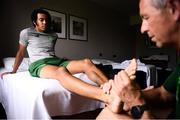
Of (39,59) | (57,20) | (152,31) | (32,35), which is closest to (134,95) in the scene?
(152,31)

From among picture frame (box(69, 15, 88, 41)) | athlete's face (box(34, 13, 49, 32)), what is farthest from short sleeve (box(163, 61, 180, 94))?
picture frame (box(69, 15, 88, 41))

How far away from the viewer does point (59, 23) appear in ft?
11.9

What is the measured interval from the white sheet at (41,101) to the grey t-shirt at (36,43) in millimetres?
439

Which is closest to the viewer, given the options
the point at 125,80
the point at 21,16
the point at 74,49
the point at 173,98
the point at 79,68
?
the point at 125,80

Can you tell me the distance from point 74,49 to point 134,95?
10.9ft

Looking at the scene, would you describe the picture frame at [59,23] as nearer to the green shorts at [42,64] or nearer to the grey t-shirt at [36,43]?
the grey t-shirt at [36,43]

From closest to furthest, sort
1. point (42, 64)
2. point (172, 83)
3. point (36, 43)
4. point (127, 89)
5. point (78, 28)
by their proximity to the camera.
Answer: point (127, 89) → point (172, 83) → point (42, 64) → point (36, 43) → point (78, 28)

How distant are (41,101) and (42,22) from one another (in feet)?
3.41

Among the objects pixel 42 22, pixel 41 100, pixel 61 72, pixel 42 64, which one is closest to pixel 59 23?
pixel 42 22

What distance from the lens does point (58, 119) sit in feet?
4.88

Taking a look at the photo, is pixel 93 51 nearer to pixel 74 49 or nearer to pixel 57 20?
pixel 74 49

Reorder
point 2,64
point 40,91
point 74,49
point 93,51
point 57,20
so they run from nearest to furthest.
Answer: point 40,91, point 2,64, point 57,20, point 74,49, point 93,51

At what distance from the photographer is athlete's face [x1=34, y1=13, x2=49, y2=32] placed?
2158 millimetres

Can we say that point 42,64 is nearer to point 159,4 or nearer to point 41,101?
point 41,101
